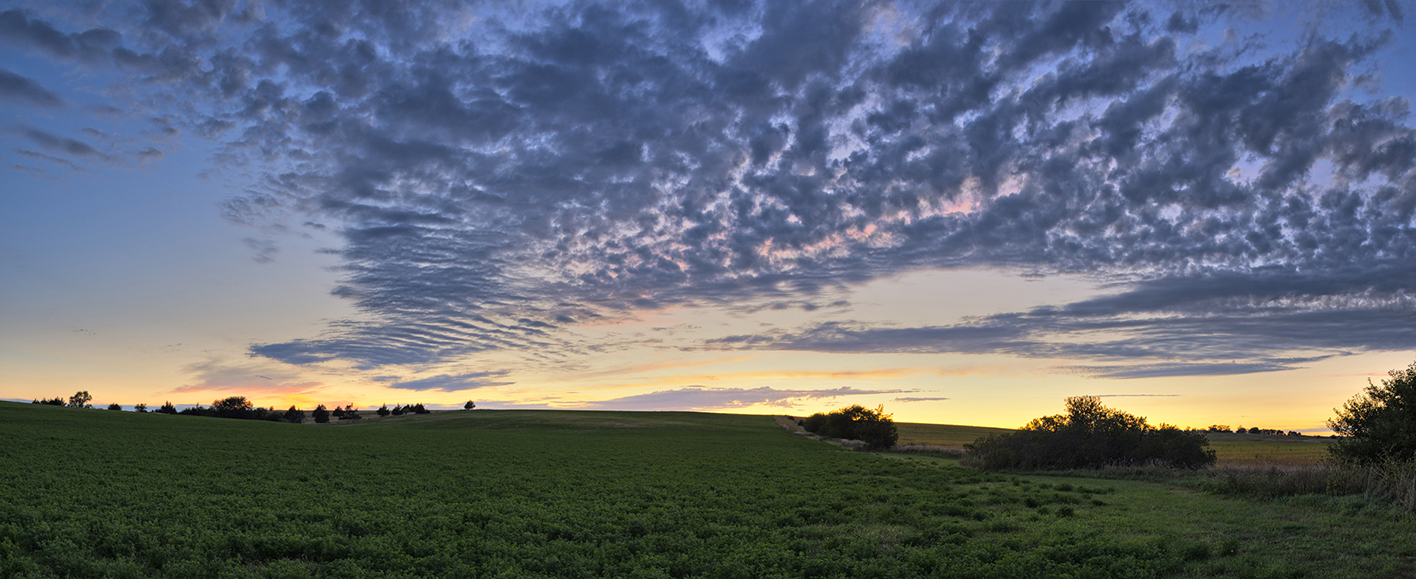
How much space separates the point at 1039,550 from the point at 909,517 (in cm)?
556

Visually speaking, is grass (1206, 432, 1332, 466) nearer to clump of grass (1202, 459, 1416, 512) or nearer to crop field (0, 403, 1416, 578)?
clump of grass (1202, 459, 1416, 512)

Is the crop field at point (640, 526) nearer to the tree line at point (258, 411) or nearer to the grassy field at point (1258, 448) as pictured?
the grassy field at point (1258, 448)

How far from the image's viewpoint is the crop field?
44.5 feet

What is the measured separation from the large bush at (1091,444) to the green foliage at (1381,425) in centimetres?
1109

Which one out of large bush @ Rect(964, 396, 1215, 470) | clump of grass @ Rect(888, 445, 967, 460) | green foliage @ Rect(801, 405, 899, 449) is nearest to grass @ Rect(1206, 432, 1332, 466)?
large bush @ Rect(964, 396, 1215, 470)

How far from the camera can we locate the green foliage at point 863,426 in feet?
257

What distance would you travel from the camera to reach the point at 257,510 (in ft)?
64.5

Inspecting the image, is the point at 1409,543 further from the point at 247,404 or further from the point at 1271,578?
the point at 247,404

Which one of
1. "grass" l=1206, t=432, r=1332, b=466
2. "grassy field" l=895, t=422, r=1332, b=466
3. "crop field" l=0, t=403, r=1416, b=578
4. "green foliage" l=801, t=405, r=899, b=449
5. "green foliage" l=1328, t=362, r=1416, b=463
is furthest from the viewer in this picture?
"green foliage" l=801, t=405, r=899, b=449

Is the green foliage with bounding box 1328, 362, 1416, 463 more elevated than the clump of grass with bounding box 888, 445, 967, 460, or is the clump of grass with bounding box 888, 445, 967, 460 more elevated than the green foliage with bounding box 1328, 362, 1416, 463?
the green foliage with bounding box 1328, 362, 1416, 463

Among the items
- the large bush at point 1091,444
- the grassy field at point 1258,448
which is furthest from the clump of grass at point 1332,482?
the large bush at point 1091,444

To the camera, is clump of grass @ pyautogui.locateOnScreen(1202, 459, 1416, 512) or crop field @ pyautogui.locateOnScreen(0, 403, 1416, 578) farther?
clump of grass @ pyautogui.locateOnScreen(1202, 459, 1416, 512)

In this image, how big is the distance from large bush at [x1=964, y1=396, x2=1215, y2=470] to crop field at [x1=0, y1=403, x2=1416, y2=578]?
8544mm

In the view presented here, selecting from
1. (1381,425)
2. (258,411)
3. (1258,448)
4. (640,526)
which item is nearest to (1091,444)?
(1381,425)
